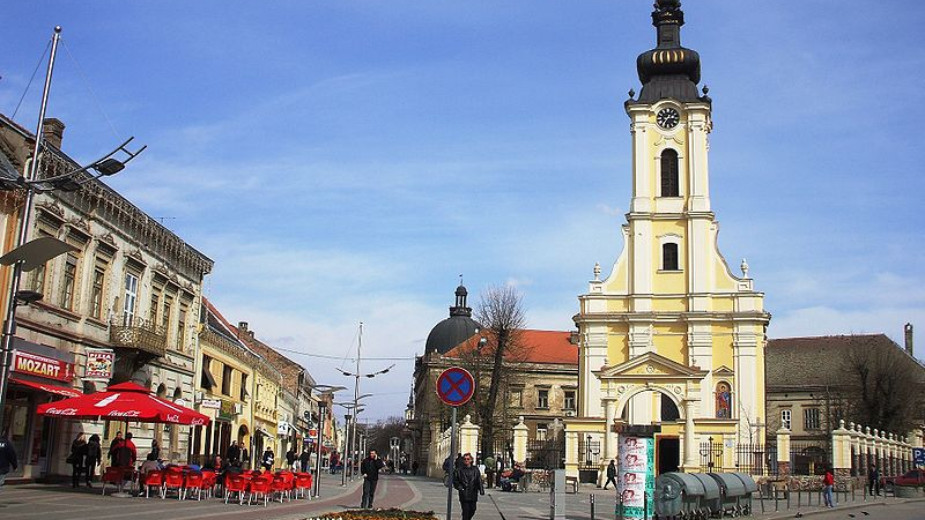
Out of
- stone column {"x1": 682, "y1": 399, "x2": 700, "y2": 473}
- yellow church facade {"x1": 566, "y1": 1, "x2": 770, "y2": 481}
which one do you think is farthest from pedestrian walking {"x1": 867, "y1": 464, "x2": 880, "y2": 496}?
yellow church facade {"x1": 566, "y1": 1, "x2": 770, "y2": 481}

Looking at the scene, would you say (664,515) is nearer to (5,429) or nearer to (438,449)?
(5,429)

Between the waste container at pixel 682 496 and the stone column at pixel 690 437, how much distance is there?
26.1 metres

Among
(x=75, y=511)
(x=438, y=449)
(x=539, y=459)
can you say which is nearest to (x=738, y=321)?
(x=539, y=459)

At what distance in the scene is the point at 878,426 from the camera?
65.9 m

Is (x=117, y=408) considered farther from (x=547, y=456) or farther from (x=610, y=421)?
(x=547, y=456)

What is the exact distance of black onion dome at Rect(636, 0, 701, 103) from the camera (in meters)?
61.4

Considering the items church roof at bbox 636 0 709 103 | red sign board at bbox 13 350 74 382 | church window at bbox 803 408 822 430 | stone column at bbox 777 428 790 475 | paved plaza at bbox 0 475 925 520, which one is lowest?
paved plaza at bbox 0 475 925 520

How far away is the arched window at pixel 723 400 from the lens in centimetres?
5694

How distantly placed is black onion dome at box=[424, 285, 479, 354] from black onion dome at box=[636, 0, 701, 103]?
4793 centimetres

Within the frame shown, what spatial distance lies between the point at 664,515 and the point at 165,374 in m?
21.3

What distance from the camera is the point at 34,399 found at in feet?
87.0

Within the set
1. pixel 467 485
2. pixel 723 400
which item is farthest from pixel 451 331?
pixel 467 485

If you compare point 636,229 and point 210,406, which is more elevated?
point 636,229

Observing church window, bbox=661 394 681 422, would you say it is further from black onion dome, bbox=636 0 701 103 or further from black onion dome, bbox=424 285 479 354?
black onion dome, bbox=424 285 479 354
